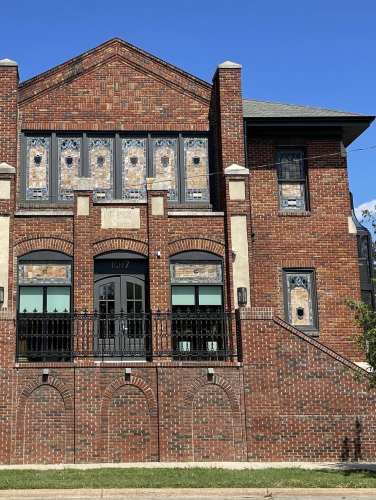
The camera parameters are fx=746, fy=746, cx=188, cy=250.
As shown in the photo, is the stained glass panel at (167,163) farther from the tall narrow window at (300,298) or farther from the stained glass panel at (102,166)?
the tall narrow window at (300,298)

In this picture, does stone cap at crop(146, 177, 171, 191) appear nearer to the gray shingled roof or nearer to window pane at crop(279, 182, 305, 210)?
the gray shingled roof

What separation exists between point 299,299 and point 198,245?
3.13 meters

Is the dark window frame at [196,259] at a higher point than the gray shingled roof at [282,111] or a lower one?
lower

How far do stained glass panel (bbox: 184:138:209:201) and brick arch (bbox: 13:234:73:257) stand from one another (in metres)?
3.54

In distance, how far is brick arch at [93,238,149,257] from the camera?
18.6m

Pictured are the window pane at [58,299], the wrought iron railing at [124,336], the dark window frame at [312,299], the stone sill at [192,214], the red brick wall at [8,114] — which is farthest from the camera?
the dark window frame at [312,299]

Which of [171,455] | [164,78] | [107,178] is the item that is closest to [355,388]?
[171,455]

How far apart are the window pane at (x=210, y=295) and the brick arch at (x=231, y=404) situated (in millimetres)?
3258

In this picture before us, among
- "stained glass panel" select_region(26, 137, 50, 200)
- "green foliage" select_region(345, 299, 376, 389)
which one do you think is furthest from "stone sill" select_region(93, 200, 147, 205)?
"green foliage" select_region(345, 299, 376, 389)

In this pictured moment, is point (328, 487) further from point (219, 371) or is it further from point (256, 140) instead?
point (256, 140)

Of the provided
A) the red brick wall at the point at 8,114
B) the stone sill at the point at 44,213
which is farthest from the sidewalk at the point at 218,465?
the red brick wall at the point at 8,114

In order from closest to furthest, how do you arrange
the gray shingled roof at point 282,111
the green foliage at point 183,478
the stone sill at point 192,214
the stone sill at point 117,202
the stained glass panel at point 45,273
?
the green foliage at point 183,478
the stained glass panel at point 45,273
the stone sill at point 117,202
the stone sill at point 192,214
the gray shingled roof at point 282,111

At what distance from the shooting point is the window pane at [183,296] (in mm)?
18859

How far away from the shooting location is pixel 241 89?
2014cm
